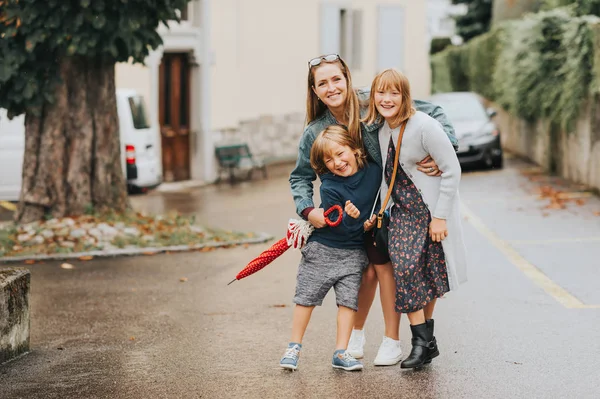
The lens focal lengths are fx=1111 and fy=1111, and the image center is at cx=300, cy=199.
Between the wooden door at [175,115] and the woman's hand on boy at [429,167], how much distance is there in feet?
49.9

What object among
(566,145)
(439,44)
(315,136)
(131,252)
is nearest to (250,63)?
(566,145)

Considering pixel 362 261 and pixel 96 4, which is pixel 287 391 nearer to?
pixel 362 261

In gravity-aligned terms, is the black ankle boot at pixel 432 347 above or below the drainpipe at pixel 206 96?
below

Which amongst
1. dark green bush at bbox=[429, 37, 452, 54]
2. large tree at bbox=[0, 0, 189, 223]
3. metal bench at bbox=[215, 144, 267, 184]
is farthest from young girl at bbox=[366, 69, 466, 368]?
dark green bush at bbox=[429, 37, 452, 54]

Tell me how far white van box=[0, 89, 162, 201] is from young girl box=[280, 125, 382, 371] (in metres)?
10.6

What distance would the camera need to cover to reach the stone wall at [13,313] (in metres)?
6.38

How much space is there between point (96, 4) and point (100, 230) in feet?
7.66

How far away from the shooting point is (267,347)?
6742mm

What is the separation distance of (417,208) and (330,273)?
58 centimetres

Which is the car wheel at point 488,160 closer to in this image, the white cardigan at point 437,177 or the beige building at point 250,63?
the beige building at point 250,63

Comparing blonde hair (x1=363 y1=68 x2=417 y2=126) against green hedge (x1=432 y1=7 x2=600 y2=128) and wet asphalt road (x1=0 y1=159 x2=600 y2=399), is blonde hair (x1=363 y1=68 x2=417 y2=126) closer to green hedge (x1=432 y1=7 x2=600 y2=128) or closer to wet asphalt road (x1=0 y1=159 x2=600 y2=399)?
wet asphalt road (x1=0 y1=159 x2=600 y2=399)

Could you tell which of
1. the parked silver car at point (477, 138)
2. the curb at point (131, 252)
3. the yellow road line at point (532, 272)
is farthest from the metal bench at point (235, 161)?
the curb at point (131, 252)

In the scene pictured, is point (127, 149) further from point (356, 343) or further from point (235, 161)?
point (356, 343)

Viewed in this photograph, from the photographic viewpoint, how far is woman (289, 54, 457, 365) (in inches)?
233
